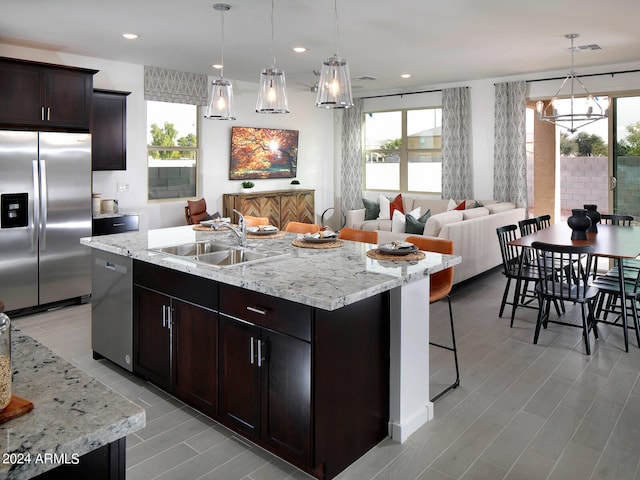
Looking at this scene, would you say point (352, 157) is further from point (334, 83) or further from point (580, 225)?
point (334, 83)

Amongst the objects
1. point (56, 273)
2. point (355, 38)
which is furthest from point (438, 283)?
point (56, 273)

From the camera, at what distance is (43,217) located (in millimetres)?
5129

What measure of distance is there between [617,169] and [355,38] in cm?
432

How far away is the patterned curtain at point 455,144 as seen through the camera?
8125mm

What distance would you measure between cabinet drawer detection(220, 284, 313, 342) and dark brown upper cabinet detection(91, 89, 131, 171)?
4043 mm

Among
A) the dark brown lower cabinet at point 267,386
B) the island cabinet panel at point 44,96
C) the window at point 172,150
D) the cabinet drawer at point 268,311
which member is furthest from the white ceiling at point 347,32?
the dark brown lower cabinet at point 267,386

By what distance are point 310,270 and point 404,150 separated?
6.85 m

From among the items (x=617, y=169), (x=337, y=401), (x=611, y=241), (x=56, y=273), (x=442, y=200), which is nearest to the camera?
(x=337, y=401)

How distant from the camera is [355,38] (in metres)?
5.34

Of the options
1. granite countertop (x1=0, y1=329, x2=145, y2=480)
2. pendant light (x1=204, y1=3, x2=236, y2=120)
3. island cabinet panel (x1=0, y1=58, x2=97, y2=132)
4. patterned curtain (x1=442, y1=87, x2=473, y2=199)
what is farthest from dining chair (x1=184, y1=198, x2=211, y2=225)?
Answer: granite countertop (x1=0, y1=329, x2=145, y2=480)

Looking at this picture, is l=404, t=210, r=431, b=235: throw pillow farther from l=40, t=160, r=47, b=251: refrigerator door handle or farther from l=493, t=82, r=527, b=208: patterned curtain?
l=40, t=160, r=47, b=251: refrigerator door handle

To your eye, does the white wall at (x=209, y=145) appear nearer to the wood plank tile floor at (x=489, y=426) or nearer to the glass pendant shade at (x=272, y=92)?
the wood plank tile floor at (x=489, y=426)

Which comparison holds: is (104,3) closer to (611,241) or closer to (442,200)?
(611,241)

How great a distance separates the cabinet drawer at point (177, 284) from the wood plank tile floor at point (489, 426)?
711mm
